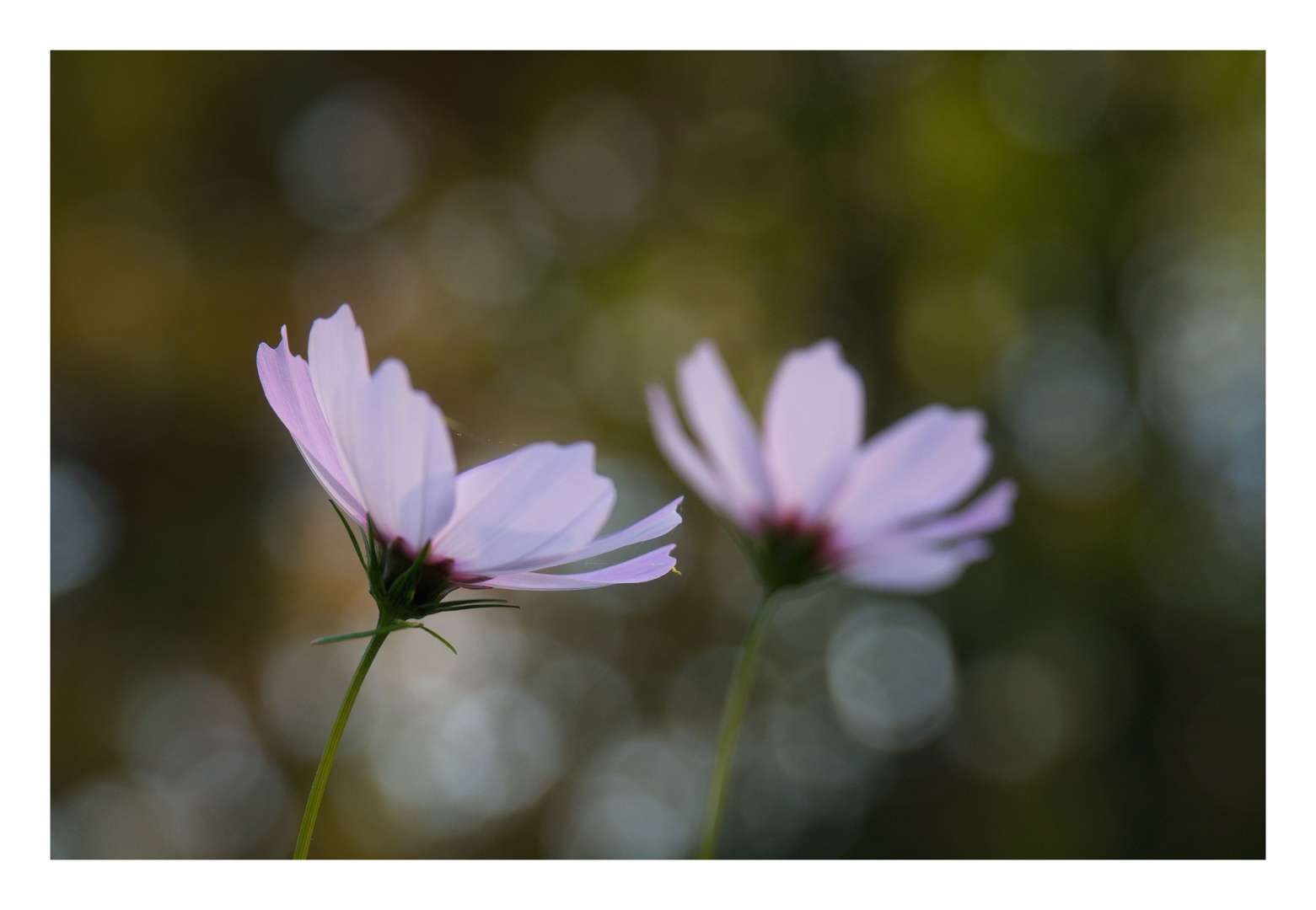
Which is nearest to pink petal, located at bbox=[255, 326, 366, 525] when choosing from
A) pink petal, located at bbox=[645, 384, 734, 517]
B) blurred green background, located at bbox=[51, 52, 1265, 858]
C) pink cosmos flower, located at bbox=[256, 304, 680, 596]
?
pink cosmos flower, located at bbox=[256, 304, 680, 596]

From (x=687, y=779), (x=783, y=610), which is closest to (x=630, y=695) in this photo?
(x=687, y=779)

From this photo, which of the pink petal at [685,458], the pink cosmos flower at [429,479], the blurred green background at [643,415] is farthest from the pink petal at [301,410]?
the blurred green background at [643,415]

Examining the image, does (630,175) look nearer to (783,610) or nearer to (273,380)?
(783,610)

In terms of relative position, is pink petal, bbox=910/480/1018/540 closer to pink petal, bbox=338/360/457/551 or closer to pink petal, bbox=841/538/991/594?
pink petal, bbox=841/538/991/594

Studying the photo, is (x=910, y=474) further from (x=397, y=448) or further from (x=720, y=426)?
(x=397, y=448)

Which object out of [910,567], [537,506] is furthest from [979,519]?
[537,506]

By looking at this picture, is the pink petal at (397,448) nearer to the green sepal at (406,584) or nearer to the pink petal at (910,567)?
the green sepal at (406,584)
